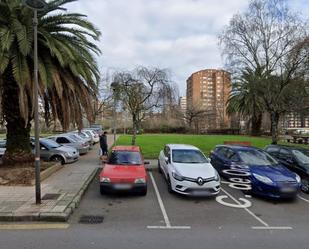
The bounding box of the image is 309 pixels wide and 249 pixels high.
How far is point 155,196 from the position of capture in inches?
392

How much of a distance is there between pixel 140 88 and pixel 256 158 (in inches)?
843

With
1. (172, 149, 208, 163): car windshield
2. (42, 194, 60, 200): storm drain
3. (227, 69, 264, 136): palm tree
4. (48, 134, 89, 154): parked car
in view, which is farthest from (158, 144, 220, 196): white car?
(227, 69, 264, 136): palm tree

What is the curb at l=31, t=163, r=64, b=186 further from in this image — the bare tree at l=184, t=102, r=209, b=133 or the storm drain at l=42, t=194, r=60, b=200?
the bare tree at l=184, t=102, r=209, b=133

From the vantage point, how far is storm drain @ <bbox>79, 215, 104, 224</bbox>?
7.23 meters

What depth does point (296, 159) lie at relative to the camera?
12.1 meters

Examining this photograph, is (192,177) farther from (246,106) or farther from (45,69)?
(246,106)

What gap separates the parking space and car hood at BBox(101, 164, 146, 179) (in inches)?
28.8

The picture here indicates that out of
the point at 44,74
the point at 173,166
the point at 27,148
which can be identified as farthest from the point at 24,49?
the point at 173,166

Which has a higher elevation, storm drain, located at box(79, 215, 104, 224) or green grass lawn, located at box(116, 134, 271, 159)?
green grass lawn, located at box(116, 134, 271, 159)

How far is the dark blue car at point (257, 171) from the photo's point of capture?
9.46m

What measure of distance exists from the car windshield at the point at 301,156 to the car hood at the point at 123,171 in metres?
6.53

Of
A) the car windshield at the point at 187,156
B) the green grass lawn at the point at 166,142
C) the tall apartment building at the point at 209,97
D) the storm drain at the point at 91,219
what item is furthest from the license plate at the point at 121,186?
the tall apartment building at the point at 209,97

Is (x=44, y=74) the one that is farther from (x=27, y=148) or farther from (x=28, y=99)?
Answer: (x=27, y=148)

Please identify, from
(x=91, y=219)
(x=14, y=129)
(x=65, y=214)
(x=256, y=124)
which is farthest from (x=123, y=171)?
(x=256, y=124)
